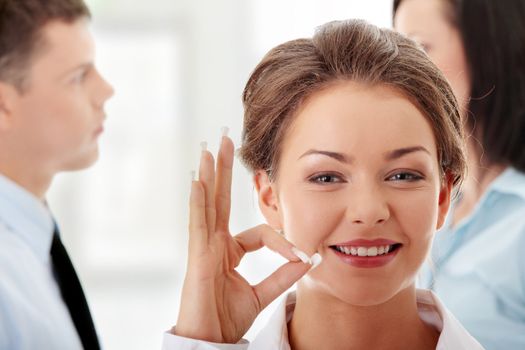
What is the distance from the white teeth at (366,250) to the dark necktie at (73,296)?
0.99ft

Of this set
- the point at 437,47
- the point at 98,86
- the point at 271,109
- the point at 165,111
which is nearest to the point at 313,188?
the point at 271,109

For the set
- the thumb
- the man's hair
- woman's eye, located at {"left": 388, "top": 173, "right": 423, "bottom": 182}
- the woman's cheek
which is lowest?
the thumb

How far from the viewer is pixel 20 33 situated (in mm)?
834

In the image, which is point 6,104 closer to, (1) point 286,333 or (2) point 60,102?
(2) point 60,102

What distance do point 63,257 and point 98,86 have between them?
198 mm

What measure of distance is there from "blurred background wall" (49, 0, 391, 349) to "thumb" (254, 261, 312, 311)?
1.77 metres

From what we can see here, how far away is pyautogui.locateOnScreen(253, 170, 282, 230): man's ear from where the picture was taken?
104 centimetres

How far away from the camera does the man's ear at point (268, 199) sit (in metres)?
1.04

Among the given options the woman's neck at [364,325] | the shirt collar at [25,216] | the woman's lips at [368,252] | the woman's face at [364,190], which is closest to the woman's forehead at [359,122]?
the woman's face at [364,190]

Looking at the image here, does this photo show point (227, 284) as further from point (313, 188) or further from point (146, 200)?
point (146, 200)

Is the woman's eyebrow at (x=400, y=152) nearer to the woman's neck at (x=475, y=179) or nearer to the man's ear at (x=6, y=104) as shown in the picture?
the man's ear at (x=6, y=104)

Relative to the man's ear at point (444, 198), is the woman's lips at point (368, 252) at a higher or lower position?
lower

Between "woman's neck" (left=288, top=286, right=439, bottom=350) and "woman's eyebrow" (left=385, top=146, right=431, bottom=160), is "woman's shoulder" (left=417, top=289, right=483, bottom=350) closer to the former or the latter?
"woman's neck" (left=288, top=286, right=439, bottom=350)

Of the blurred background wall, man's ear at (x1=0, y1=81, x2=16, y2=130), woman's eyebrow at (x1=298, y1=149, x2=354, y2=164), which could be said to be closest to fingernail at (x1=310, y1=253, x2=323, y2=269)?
woman's eyebrow at (x1=298, y1=149, x2=354, y2=164)
